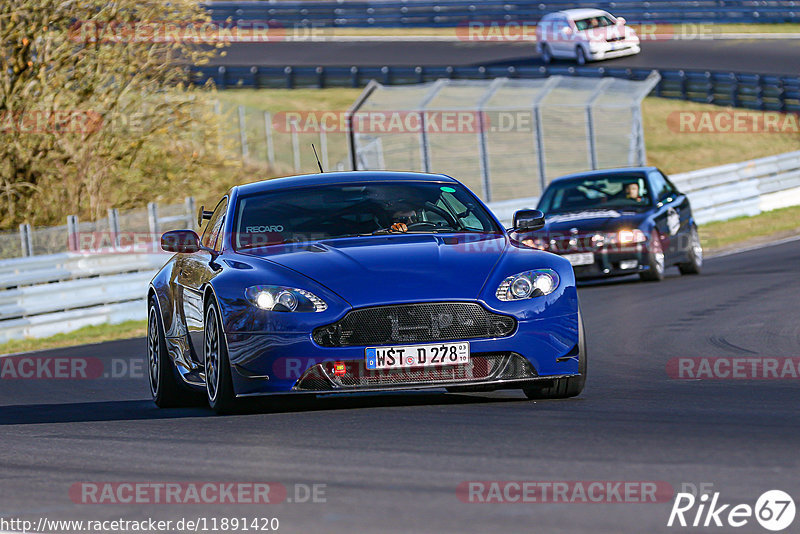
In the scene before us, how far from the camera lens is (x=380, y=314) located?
25.8 ft

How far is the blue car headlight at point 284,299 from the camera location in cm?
791

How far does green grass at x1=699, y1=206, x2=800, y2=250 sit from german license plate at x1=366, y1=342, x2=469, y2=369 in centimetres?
1812

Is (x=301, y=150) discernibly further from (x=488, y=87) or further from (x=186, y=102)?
(x=186, y=102)

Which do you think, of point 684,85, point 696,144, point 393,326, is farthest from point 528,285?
point 684,85

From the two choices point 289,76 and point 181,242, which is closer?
point 181,242

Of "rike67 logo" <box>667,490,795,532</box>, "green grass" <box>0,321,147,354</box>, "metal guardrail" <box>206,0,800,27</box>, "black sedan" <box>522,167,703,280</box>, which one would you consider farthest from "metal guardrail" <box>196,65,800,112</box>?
"rike67 logo" <box>667,490,795,532</box>

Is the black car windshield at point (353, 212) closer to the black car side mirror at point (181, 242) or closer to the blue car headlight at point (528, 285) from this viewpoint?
the black car side mirror at point (181, 242)

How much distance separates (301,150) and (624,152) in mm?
11010

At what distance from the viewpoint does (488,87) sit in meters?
27.7

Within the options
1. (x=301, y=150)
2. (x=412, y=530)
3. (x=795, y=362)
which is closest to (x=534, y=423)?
(x=412, y=530)

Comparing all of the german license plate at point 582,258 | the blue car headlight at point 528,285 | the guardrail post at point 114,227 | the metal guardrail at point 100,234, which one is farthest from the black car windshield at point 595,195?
the blue car headlight at point 528,285

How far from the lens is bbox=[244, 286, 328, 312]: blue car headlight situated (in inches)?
312

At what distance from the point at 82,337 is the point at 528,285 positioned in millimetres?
10273

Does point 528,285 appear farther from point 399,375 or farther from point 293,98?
point 293,98
